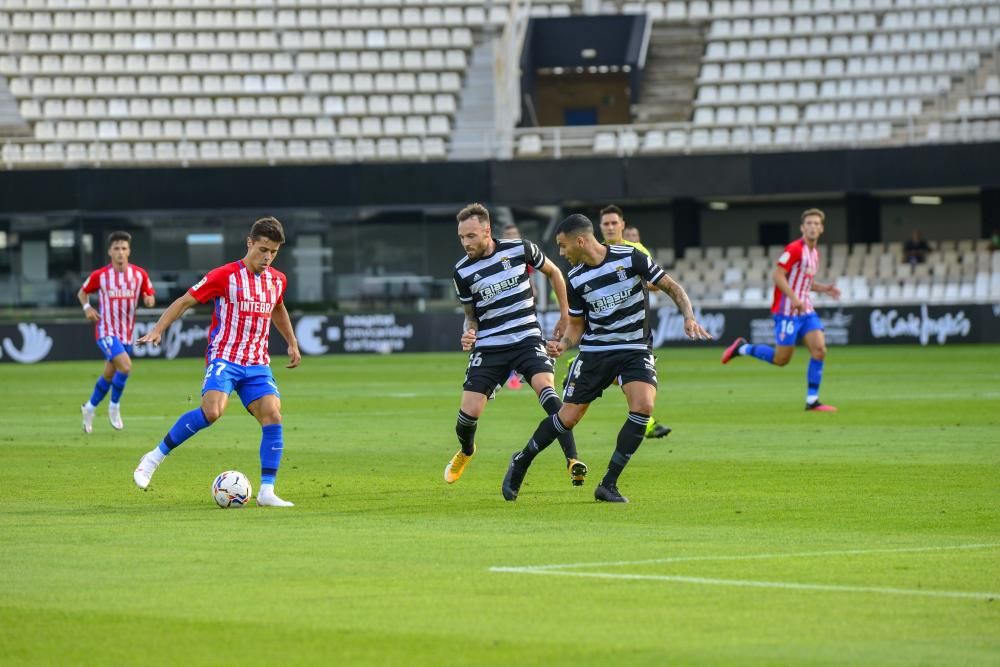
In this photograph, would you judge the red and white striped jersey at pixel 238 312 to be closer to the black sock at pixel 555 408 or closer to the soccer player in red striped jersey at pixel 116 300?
the black sock at pixel 555 408

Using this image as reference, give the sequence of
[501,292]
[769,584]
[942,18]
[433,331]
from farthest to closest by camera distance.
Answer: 1. [942,18]
2. [433,331]
3. [501,292]
4. [769,584]

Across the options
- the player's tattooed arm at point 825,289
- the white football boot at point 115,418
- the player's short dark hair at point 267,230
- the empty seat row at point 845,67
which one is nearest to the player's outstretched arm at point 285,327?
the player's short dark hair at point 267,230

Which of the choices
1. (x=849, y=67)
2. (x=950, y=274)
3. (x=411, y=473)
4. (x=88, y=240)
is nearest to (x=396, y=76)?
(x=88, y=240)

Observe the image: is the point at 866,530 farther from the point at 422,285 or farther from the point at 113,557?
the point at 422,285

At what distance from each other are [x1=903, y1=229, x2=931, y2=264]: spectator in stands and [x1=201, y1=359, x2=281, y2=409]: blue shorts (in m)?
33.4

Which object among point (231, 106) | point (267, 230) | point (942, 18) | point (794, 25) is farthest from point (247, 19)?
point (267, 230)

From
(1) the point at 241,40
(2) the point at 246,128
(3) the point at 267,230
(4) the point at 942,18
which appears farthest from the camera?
(1) the point at 241,40

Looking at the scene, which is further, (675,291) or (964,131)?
(964,131)

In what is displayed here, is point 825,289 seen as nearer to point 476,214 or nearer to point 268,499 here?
point 476,214

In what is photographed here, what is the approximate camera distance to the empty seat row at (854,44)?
149 ft

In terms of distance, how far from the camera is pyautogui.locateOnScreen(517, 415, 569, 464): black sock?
1193 cm

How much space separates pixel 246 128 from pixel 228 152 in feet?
5.07

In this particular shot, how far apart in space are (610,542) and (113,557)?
270cm

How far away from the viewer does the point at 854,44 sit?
152 feet
